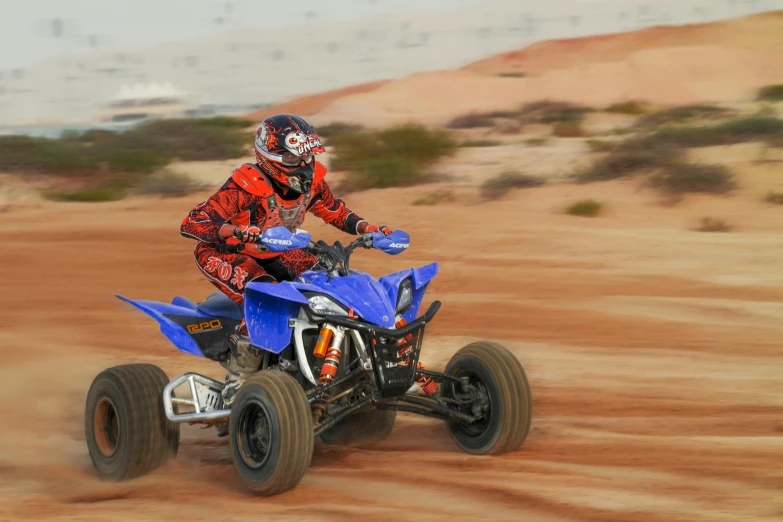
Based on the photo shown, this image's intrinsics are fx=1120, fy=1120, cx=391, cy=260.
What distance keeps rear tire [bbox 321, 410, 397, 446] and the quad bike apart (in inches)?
0.6

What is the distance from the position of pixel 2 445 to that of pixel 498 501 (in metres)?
3.94

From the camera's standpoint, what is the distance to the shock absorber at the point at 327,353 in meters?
6.18

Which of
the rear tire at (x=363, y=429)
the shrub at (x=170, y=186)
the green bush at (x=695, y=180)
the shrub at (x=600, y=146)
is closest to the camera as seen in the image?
the rear tire at (x=363, y=429)

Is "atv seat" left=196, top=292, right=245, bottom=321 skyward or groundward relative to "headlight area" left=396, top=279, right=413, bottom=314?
groundward

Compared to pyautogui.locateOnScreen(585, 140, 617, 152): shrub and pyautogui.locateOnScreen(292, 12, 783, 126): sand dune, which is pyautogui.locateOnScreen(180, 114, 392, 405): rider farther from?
pyautogui.locateOnScreen(292, 12, 783, 126): sand dune

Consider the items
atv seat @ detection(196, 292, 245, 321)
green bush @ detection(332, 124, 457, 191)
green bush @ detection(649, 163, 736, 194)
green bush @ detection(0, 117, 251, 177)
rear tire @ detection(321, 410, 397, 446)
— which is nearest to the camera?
atv seat @ detection(196, 292, 245, 321)

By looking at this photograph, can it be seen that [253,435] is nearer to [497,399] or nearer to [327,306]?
[327,306]

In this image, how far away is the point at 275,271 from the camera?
7.00 meters

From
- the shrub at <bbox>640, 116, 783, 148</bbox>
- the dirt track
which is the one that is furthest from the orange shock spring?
the shrub at <bbox>640, 116, 783, 148</bbox>

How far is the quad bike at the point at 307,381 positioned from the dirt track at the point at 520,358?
0.22 metres

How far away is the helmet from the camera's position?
21.7 ft

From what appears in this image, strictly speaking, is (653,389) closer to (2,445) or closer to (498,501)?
(498,501)

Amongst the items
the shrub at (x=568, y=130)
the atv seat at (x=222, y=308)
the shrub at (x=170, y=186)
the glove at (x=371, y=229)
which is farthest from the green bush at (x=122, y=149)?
the glove at (x=371, y=229)

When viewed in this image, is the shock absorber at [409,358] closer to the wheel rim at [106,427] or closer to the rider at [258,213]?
the rider at [258,213]
